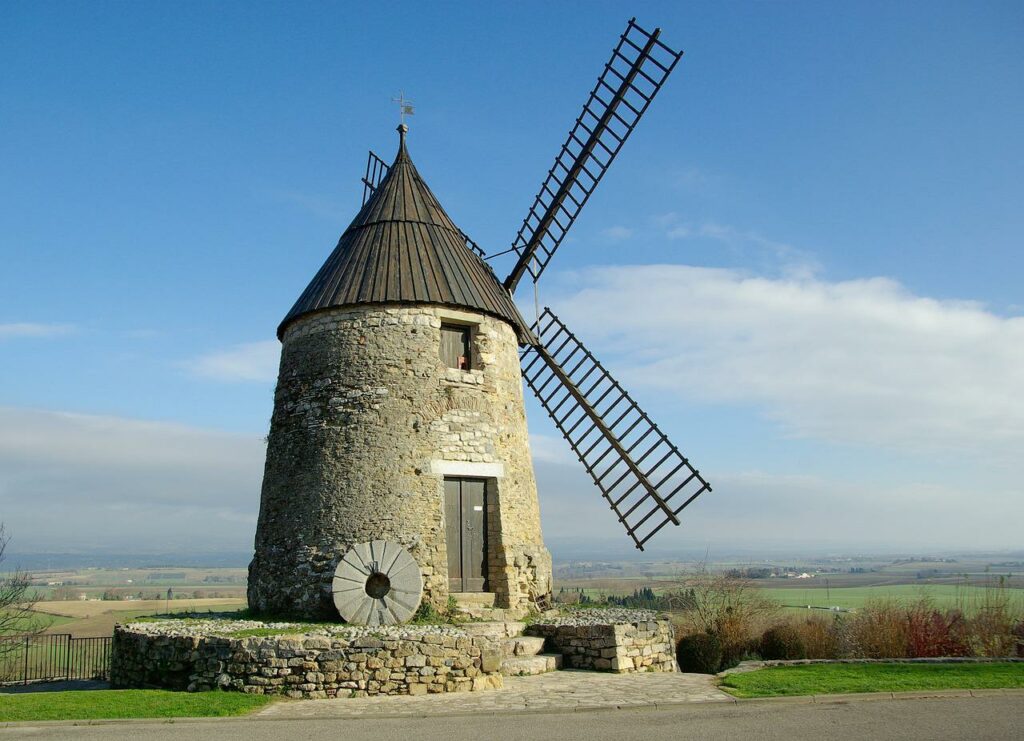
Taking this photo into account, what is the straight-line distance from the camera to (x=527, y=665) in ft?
39.8

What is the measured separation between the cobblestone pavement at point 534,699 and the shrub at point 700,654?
3.67 m

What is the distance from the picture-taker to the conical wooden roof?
14773 millimetres

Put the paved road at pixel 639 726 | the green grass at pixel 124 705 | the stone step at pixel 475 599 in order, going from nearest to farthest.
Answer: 1. the paved road at pixel 639 726
2. the green grass at pixel 124 705
3. the stone step at pixel 475 599

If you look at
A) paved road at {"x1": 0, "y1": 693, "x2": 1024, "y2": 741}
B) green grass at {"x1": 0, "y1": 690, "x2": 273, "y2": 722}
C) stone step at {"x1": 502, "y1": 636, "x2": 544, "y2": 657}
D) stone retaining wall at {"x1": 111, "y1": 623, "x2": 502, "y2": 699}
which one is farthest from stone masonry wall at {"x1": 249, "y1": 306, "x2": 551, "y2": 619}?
paved road at {"x1": 0, "y1": 693, "x2": 1024, "y2": 741}

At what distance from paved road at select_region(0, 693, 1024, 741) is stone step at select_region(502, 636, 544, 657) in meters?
2.99

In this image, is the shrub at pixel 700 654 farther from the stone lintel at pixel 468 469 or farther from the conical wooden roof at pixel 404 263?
the conical wooden roof at pixel 404 263

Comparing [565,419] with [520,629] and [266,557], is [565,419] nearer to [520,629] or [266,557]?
[520,629]

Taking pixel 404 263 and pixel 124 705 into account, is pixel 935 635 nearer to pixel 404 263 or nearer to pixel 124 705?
pixel 404 263

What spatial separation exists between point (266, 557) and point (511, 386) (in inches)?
212

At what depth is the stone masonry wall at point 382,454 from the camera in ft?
44.3

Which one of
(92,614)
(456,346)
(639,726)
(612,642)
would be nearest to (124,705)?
(639,726)

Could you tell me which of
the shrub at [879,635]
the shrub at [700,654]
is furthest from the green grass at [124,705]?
the shrub at [879,635]

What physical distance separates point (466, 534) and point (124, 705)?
5949 millimetres

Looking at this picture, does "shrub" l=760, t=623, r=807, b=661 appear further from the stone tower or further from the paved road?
the paved road
